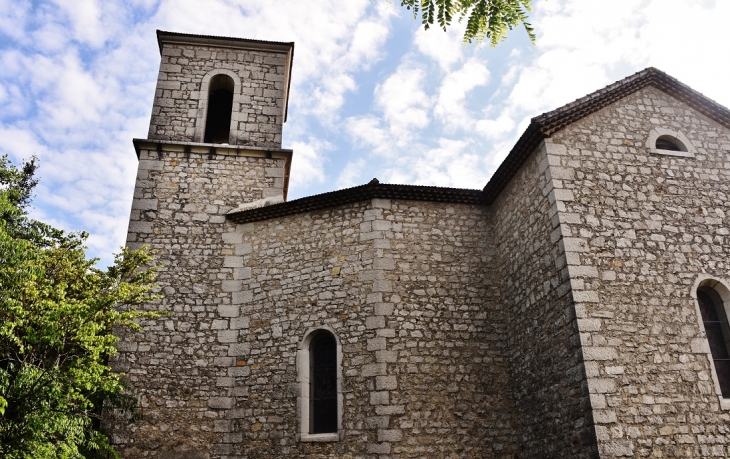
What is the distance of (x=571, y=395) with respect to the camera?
7410 millimetres

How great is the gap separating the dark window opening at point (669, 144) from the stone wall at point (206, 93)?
787 cm

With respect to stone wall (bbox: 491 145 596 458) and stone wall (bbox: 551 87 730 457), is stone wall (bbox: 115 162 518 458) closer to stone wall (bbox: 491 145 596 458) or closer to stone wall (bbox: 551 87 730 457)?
stone wall (bbox: 491 145 596 458)

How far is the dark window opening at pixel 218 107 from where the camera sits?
1361 centimetres

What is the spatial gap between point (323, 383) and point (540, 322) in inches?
154

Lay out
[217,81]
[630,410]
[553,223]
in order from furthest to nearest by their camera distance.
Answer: [217,81]
[553,223]
[630,410]

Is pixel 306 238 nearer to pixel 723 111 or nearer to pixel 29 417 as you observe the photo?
pixel 29 417

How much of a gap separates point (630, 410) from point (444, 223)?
15.5 ft

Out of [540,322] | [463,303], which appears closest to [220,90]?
[463,303]

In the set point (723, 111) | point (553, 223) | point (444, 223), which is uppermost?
point (723, 111)

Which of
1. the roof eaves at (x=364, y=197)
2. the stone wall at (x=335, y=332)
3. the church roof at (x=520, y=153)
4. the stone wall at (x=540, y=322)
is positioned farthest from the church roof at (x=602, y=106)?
the stone wall at (x=335, y=332)

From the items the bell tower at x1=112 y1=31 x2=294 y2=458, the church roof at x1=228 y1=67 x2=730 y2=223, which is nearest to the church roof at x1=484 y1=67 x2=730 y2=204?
the church roof at x1=228 y1=67 x2=730 y2=223

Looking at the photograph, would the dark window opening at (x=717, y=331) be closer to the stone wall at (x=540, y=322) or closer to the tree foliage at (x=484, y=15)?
the stone wall at (x=540, y=322)

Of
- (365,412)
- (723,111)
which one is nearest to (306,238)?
(365,412)

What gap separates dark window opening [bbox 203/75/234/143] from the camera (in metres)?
13.6
